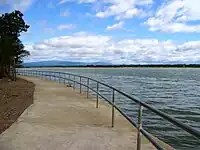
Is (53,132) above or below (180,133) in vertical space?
above

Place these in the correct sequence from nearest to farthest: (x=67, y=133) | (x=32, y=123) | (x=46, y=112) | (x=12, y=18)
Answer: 1. (x=67, y=133)
2. (x=32, y=123)
3. (x=46, y=112)
4. (x=12, y=18)

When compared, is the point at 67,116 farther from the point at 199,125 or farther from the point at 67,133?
the point at 199,125

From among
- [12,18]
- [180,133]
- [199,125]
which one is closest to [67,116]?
[180,133]

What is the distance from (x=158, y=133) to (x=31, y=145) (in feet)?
19.7

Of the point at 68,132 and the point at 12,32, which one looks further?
the point at 12,32

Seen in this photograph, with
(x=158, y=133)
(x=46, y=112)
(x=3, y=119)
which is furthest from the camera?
(x=158, y=133)

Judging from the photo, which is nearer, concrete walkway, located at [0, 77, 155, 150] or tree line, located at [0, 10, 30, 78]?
concrete walkway, located at [0, 77, 155, 150]

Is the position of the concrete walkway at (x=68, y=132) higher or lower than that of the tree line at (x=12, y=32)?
lower

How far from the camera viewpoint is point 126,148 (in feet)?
21.6

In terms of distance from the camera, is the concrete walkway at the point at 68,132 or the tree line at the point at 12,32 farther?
the tree line at the point at 12,32

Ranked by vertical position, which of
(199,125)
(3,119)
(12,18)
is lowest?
(199,125)

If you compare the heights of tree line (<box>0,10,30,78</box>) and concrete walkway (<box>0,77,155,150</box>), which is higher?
tree line (<box>0,10,30,78</box>)

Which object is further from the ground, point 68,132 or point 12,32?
point 12,32

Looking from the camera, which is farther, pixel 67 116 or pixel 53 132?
pixel 67 116
